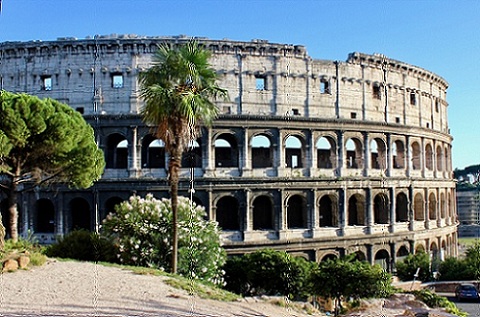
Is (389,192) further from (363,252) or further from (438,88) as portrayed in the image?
(438,88)

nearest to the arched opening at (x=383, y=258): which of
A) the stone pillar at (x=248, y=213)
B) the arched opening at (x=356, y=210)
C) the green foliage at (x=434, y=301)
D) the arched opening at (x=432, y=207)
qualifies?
the arched opening at (x=356, y=210)

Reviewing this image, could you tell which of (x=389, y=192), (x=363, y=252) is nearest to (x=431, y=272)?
(x=363, y=252)

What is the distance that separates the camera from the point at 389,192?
992 inches

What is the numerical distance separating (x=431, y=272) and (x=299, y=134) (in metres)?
9.11

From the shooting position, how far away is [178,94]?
1136 cm

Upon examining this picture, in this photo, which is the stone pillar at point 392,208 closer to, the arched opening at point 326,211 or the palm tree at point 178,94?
the arched opening at point 326,211

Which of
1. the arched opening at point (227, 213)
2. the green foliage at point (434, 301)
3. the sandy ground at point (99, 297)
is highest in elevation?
the arched opening at point (227, 213)

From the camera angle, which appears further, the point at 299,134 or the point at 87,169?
the point at 299,134

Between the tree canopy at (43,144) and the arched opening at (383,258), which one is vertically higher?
the tree canopy at (43,144)

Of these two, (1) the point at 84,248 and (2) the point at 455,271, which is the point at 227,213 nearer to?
(1) the point at 84,248

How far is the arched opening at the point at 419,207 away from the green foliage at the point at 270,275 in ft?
43.9

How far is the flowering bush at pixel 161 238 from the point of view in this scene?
13.8 meters

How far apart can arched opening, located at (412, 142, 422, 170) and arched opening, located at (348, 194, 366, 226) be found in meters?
5.03

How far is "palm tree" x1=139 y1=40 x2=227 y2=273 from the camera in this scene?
37.1 feet
